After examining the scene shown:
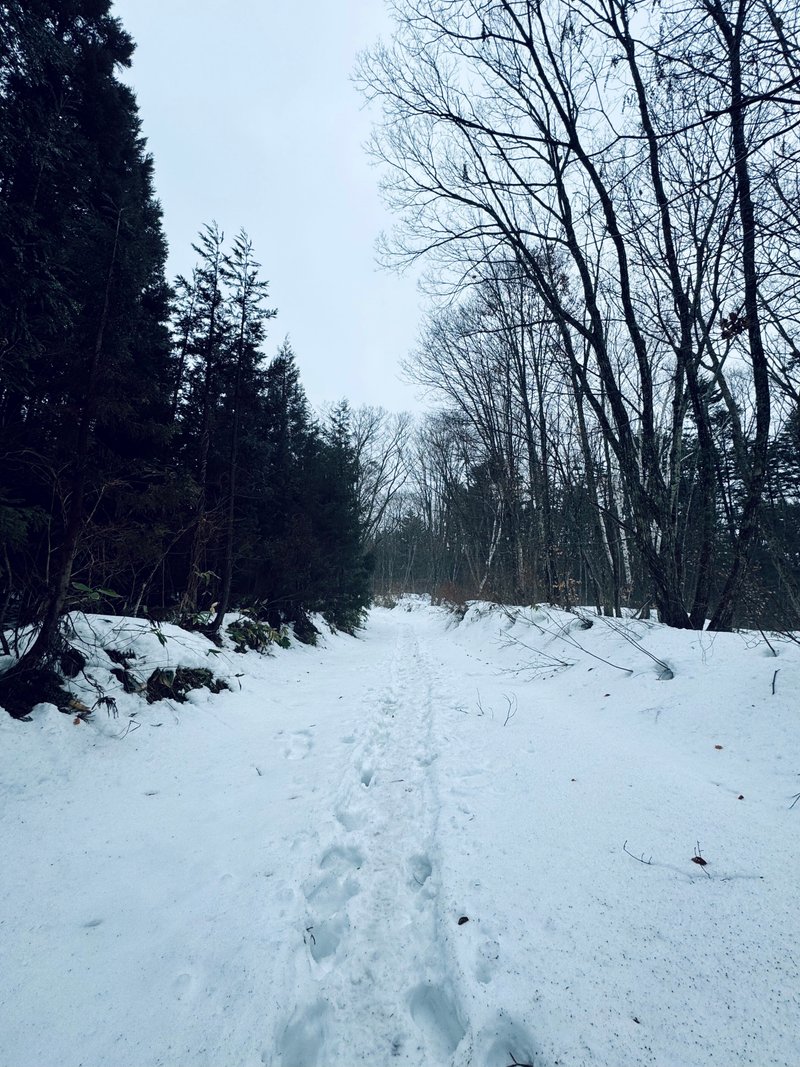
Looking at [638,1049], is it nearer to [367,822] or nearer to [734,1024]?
[734,1024]

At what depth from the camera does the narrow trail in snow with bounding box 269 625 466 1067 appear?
1.36 meters

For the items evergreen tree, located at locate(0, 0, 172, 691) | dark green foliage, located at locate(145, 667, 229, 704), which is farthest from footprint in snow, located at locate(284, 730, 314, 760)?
evergreen tree, located at locate(0, 0, 172, 691)

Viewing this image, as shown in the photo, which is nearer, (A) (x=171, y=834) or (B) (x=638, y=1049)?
(B) (x=638, y=1049)

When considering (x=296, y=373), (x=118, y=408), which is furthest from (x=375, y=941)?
(x=296, y=373)

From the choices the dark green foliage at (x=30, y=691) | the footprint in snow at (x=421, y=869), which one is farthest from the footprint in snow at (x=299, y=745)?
the dark green foliage at (x=30, y=691)

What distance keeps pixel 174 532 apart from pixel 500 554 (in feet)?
38.4

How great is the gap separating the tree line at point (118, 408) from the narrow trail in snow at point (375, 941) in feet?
10.2

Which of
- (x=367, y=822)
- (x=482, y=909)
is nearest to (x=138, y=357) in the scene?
(x=367, y=822)

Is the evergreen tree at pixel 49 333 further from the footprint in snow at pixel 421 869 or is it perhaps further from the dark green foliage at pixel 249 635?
the footprint in snow at pixel 421 869

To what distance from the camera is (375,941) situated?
1.76m

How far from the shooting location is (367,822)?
2.63 metres

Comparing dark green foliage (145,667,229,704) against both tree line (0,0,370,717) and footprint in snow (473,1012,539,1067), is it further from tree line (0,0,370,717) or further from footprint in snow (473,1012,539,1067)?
footprint in snow (473,1012,539,1067)

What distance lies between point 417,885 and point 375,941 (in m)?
0.38

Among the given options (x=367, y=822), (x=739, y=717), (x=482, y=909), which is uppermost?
(x=739, y=717)
